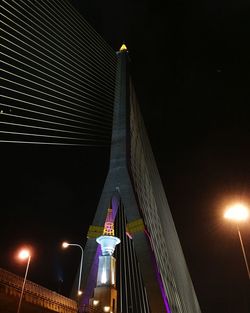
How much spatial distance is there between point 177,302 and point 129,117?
46.4ft

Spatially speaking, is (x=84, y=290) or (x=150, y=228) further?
(x=150, y=228)

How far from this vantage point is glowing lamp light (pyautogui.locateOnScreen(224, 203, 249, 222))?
9367 millimetres

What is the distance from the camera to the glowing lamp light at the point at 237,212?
30.7ft

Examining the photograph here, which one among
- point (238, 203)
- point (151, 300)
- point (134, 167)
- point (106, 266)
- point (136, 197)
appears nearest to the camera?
point (238, 203)

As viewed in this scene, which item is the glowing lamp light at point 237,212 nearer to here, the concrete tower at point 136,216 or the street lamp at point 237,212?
the street lamp at point 237,212

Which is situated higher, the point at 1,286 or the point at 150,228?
the point at 150,228

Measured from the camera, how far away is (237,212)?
9.39 metres

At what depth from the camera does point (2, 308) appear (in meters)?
15.9

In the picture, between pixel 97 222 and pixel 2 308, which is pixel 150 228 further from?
pixel 2 308

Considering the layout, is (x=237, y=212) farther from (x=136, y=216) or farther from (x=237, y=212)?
(x=136, y=216)

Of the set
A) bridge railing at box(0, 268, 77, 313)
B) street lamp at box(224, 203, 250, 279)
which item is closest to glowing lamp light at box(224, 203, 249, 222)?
street lamp at box(224, 203, 250, 279)

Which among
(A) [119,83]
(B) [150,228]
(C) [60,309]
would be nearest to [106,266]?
(B) [150,228]

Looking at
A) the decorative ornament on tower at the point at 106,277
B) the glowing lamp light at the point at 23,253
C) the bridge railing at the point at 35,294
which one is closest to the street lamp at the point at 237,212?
the glowing lamp light at the point at 23,253

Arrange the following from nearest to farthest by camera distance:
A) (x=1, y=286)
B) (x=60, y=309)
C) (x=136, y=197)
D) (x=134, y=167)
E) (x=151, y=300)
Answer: (x=1, y=286), (x=60, y=309), (x=151, y=300), (x=136, y=197), (x=134, y=167)
